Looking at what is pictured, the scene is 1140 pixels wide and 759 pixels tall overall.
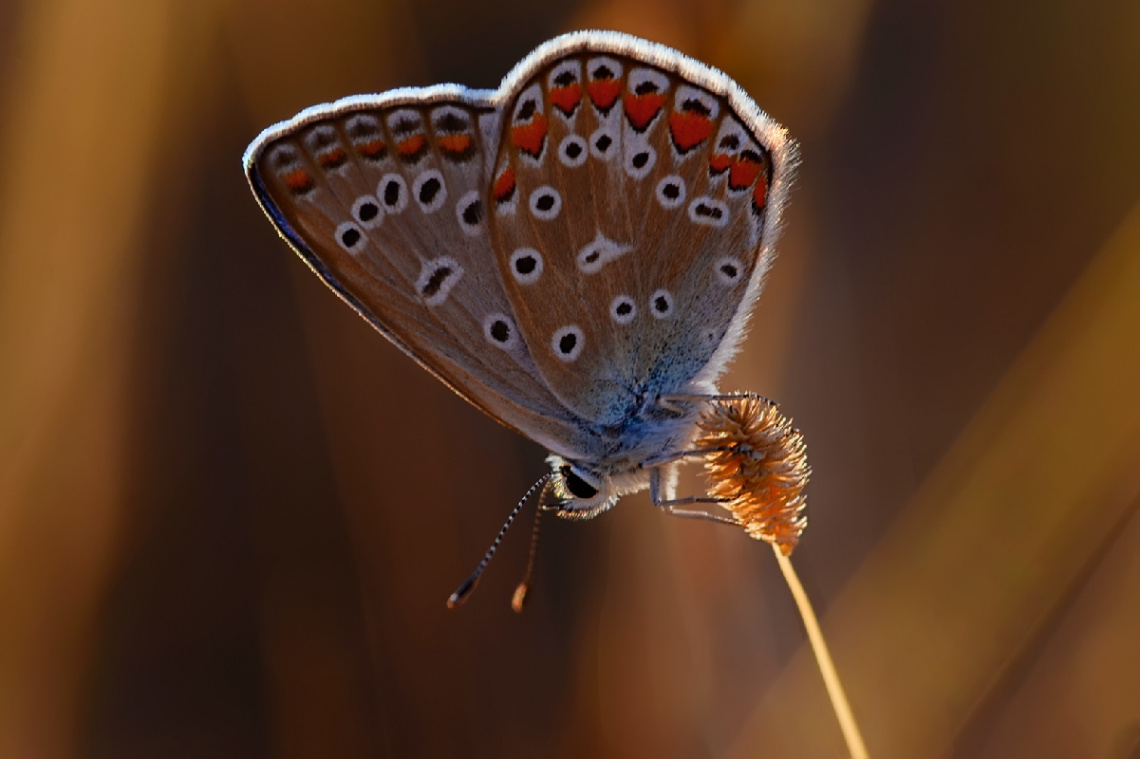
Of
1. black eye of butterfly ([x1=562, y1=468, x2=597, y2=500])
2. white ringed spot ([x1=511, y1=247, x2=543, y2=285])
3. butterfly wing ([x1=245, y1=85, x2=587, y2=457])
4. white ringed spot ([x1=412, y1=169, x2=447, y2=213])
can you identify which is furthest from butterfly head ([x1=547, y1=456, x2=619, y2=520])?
white ringed spot ([x1=412, y1=169, x2=447, y2=213])

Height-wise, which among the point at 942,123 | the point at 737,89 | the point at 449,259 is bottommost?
the point at 449,259

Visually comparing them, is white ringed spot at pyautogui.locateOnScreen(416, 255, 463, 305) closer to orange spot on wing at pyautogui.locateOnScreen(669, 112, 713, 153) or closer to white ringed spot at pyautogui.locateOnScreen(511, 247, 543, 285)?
white ringed spot at pyautogui.locateOnScreen(511, 247, 543, 285)

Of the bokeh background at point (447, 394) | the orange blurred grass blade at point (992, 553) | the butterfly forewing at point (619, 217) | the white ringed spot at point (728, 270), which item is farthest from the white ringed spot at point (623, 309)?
the orange blurred grass blade at point (992, 553)

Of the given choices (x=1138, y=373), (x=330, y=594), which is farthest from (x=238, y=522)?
(x=1138, y=373)

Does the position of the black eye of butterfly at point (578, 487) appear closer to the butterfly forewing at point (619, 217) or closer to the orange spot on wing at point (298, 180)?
the butterfly forewing at point (619, 217)

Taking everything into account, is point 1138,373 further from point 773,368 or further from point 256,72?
point 256,72

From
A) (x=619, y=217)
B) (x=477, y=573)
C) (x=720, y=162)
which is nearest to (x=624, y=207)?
(x=619, y=217)

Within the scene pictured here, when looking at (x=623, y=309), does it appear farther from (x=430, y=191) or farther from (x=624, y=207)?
(x=430, y=191)
